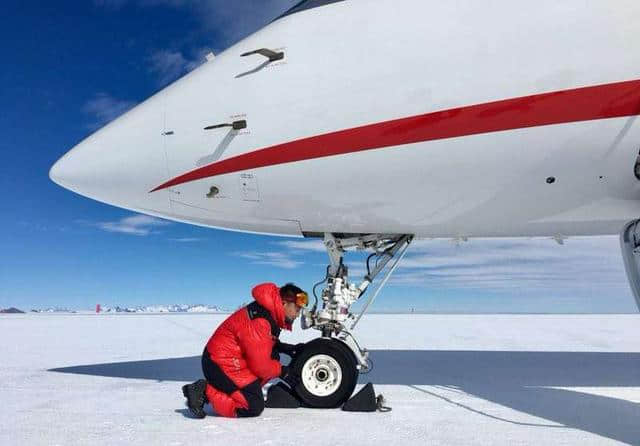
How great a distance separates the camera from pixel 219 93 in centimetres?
632

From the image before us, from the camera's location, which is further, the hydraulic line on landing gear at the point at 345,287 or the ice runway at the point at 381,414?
the hydraulic line on landing gear at the point at 345,287

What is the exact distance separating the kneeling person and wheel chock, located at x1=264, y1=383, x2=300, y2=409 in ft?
1.22

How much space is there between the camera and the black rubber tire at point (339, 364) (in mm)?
5848

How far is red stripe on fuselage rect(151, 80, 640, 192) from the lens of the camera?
16.9ft

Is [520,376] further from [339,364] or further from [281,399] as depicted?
[281,399]

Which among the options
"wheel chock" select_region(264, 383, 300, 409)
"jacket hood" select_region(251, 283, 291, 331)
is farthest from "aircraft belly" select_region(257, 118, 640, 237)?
"wheel chock" select_region(264, 383, 300, 409)

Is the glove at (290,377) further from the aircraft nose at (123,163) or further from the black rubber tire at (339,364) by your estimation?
the aircraft nose at (123,163)

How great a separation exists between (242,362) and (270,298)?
0.75m

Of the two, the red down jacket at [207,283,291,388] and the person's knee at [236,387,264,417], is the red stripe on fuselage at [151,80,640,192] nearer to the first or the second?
the red down jacket at [207,283,291,388]

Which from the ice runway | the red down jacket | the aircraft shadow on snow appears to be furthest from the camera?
the red down jacket

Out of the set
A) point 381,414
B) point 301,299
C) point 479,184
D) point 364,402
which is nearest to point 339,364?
point 364,402

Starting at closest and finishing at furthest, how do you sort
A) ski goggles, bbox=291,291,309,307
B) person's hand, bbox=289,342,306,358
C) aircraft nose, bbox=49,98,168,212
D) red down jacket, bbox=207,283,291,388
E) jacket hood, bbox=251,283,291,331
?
1. red down jacket, bbox=207,283,291,388
2. jacket hood, bbox=251,283,291,331
3. ski goggles, bbox=291,291,309,307
4. person's hand, bbox=289,342,306,358
5. aircraft nose, bbox=49,98,168,212

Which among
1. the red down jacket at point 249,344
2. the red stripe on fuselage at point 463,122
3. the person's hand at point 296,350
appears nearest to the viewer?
the red stripe on fuselage at point 463,122

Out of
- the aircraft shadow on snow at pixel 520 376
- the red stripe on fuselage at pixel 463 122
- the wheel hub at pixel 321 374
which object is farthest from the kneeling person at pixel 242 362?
the aircraft shadow on snow at pixel 520 376
